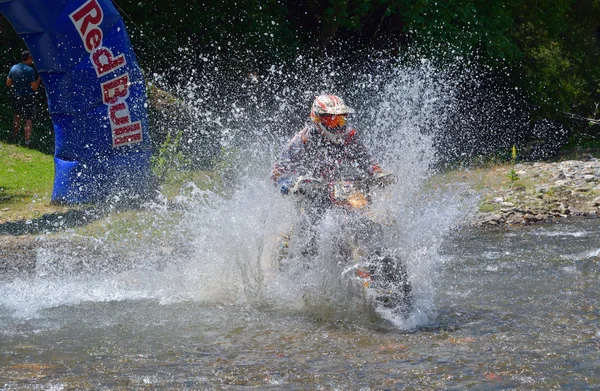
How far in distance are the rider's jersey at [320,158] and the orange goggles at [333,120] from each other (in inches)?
6.3

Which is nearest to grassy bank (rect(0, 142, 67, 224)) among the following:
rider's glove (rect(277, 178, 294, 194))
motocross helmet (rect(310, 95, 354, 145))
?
rider's glove (rect(277, 178, 294, 194))

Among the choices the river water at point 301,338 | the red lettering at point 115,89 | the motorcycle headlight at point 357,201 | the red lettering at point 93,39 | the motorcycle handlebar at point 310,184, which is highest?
the red lettering at point 93,39

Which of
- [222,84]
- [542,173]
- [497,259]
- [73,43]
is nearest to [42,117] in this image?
[222,84]

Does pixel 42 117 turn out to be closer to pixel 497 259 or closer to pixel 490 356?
pixel 497 259

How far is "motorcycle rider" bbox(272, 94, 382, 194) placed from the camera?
28.6 feet

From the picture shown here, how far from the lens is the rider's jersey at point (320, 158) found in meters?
8.82

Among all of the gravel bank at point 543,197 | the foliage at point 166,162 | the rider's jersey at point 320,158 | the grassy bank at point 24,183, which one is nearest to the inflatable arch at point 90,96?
the grassy bank at point 24,183

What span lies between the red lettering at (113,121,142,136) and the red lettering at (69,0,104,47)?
1554 mm

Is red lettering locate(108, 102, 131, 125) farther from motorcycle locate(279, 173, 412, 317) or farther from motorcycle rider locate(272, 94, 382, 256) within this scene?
motorcycle locate(279, 173, 412, 317)

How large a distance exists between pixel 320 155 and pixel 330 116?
1.39ft

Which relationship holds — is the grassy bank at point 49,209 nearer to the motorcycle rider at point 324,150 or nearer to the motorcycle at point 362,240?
the motorcycle rider at point 324,150

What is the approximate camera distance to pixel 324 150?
8.88 meters

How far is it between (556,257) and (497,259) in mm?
711

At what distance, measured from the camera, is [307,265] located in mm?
8586
